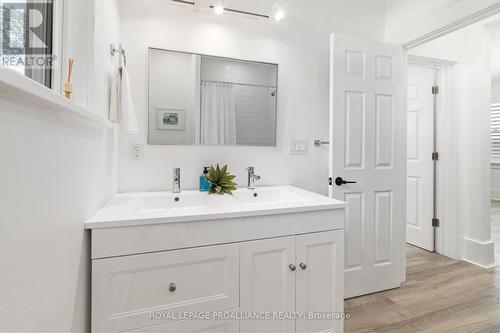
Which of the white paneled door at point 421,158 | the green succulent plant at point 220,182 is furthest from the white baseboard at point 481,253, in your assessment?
the green succulent plant at point 220,182

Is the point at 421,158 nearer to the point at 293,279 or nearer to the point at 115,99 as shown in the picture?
the point at 293,279

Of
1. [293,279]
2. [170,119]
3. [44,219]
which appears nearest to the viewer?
[44,219]

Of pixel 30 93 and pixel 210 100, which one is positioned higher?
pixel 210 100

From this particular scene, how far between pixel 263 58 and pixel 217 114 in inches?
22.9

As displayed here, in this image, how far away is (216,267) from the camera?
3.67ft

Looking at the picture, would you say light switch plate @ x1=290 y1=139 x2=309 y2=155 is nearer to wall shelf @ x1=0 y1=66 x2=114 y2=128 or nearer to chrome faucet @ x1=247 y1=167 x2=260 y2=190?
chrome faucet @ x1=247 y1=167 x2=260 y2=190

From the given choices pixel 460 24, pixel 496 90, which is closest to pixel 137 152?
pixel 460 24

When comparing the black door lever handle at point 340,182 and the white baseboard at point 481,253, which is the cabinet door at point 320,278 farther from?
the white baseboard at point 481,253

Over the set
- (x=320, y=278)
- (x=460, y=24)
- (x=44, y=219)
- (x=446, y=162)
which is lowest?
(x=320, y=278)

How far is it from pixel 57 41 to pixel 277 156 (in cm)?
144

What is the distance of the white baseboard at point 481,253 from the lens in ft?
7.94

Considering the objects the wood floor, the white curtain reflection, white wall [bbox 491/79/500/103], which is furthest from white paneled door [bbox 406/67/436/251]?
white wall [bbox 491/79/500/103]

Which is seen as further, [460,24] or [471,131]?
[471,131]

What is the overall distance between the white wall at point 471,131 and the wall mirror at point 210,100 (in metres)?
1.77
